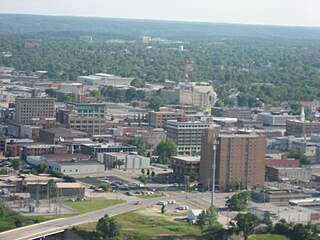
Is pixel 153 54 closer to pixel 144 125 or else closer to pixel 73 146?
pixel 144 125

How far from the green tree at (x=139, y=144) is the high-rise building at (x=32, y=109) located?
3.44 m

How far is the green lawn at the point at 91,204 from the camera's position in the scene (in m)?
15.2

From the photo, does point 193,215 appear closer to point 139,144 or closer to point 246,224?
point 246,224

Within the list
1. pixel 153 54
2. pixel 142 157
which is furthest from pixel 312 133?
pixel 153 54

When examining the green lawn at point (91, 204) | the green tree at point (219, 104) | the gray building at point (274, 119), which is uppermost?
the green lawn at point (91, 204)

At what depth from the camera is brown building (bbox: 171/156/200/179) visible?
18125 mm

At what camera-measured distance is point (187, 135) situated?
73.5 feet

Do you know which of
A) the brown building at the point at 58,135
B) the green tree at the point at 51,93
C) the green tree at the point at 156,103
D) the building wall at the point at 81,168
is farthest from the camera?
the green tree at the point at 51,93

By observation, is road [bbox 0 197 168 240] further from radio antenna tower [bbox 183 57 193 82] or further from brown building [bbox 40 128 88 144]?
radio antenna tower [bbox 183 57 193 82]

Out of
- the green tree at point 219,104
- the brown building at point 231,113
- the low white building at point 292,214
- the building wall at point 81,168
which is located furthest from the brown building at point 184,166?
the green tree at point 219,104

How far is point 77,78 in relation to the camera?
1547 inches

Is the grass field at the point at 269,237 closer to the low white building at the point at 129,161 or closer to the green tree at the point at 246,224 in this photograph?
the green tree at the point at 246,224

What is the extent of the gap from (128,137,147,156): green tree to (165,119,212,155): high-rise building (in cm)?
71

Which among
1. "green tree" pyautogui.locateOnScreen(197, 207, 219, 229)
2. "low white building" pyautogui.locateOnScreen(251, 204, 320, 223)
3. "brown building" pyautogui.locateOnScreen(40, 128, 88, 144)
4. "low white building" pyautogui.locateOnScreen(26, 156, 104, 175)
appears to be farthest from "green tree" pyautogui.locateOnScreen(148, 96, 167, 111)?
"green tree" pyautogui.locateOnScreen(197, 207, 219, 229)
